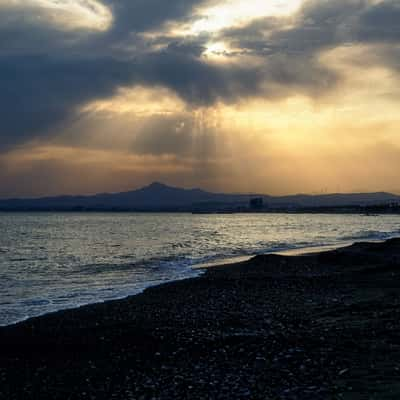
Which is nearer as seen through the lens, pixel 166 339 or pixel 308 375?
pixel 308 375

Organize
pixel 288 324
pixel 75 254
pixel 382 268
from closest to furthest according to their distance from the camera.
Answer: pixel 288 324
pixel 382 268
pixel 75 254

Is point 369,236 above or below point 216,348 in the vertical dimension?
below

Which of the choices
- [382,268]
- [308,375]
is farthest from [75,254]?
[308,375]

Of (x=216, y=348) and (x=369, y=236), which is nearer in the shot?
(x=216, y=348)

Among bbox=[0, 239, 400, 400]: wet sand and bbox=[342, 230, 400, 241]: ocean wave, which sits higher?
bbox=[0, 239, 400, 400]: wet sand

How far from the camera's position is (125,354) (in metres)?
13.7

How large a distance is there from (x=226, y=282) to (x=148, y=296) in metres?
6.10

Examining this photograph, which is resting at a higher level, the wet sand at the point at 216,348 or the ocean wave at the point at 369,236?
the wet sand at the point at 216,348

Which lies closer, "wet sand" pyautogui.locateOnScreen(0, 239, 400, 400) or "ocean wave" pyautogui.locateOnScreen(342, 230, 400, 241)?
"wet sand" pyautogui.locateOnScreen(0, 239, 400, 400)

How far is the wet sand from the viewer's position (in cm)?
1045

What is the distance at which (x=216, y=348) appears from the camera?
45.1ft

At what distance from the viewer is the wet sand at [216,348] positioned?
1045cm

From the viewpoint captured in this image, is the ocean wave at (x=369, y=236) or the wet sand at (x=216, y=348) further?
the ocean wave at (x=369, y=236)

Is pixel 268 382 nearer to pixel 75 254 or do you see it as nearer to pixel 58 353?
pixel 58 353
